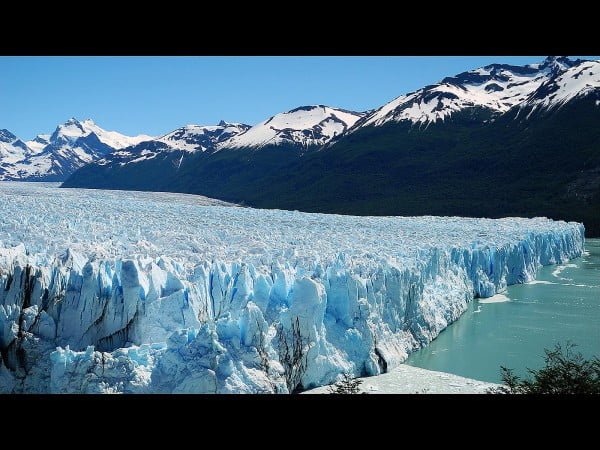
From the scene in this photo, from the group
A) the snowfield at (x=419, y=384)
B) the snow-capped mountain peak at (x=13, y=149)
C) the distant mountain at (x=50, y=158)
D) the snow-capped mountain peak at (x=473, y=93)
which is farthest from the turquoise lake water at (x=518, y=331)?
the snow-capped mountain peak at (x=13, y=149)

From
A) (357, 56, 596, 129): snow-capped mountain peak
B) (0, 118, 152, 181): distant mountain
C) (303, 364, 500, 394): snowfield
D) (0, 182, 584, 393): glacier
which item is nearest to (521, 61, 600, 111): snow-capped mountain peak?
(357, 56, 596, 129): snow-capped mountain peak

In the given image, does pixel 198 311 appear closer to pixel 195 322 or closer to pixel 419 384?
pixel 195 322

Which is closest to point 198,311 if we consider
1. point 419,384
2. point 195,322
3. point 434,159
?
point 195,322

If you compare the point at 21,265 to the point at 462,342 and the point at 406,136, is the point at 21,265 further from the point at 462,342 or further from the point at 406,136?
the point at 406,136
